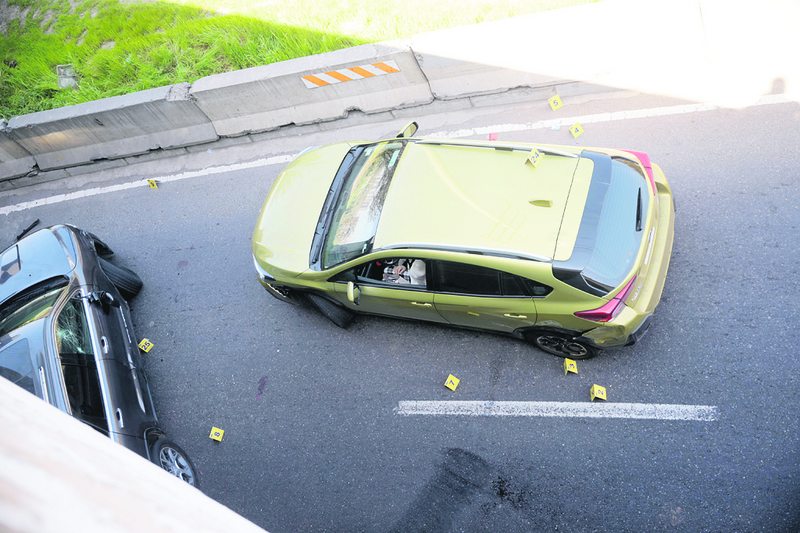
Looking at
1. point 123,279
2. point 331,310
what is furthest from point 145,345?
point 331,310

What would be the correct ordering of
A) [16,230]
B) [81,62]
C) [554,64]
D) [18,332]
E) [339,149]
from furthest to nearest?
[81,62] → [16,230] → [554,64] → [339,149] → [18,332]

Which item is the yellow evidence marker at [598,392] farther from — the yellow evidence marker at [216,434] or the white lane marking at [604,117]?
the yellow evidence marker at [216,434]

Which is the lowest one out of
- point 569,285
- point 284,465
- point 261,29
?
point 284,465

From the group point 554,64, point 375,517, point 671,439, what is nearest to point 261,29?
point 554,64

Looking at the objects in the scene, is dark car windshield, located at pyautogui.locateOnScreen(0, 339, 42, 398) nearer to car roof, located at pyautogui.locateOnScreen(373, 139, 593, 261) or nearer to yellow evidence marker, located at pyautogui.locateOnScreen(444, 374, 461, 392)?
car roof, located at pyautogui.locateOnScreen(373, 139, 593, 261)

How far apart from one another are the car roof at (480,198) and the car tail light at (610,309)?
2.06ft

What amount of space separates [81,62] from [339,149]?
6414 millimetres

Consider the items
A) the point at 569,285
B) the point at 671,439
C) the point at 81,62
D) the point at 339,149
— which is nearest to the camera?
the point at 569,285

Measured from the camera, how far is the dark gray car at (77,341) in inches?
209

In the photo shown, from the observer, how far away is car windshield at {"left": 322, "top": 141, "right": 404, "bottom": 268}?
18.4ft

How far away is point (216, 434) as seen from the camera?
609 cm

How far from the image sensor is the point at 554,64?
23.6 feet

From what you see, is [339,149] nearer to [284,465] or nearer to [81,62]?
[284,465]

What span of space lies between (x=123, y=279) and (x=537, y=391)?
17.0 ft
